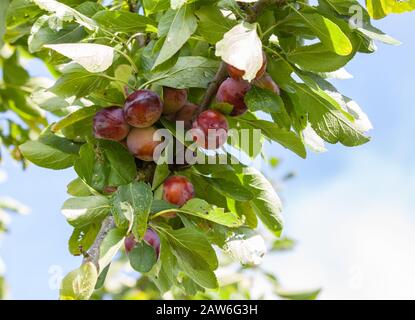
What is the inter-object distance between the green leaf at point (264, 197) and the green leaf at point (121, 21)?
12.7 inches

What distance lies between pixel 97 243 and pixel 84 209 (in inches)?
3.3

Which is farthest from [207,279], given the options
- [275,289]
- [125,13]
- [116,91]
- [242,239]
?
[275,289]

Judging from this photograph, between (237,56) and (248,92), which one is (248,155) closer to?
(248,92)

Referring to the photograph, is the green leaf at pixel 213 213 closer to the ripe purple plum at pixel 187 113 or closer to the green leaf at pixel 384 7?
the ripe purple plum at pixel 187 113

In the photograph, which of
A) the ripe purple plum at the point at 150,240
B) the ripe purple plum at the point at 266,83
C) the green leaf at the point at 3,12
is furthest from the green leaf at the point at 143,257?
the green leaf at the point at 3,12

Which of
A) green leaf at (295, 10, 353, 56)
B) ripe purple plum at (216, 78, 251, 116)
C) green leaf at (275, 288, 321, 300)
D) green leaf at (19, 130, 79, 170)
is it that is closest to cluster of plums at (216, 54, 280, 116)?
ripe purple plum at (216, 78, 251, 116)

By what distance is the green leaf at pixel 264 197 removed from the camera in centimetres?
118

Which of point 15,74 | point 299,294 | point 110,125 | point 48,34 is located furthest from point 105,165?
point 15,74

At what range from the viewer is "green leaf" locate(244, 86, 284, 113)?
1066 mm

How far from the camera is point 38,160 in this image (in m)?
1.22

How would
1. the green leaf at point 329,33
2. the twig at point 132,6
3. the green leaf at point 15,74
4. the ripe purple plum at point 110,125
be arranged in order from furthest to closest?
the green leaf at point 15,74 < the twig at point 132,6 < the ripe purple plum at point 110,125 < the green leaf at point 329,33

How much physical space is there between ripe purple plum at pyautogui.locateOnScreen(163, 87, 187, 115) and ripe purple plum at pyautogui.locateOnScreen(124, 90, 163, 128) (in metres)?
0.03

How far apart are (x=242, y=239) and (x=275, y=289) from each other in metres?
1.14

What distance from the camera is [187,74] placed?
3.64ft
